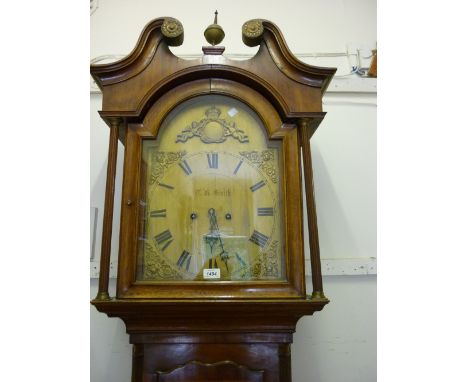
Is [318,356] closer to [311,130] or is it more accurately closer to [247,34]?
[311,130]

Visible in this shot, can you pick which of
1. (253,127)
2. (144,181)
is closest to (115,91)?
(144,181)

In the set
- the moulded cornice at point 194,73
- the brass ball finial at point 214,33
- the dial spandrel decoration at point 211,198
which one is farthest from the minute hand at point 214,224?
the brass ball finial at point 214,33

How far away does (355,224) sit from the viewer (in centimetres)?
123

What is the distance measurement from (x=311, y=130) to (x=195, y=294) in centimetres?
51

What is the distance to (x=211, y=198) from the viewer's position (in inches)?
34.6

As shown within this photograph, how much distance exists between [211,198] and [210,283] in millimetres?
195

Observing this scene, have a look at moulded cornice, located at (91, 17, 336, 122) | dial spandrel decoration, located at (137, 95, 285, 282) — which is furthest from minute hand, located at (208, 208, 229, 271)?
moulded cornice, located at (91, 17, 336, 122)

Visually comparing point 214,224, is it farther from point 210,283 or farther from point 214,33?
point 214,33

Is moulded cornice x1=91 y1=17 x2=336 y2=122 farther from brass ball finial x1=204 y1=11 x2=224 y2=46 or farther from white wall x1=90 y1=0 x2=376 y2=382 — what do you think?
white wall x1=90 y1=0 x2=376 y2=382

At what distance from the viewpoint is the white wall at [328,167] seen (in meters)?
1.15

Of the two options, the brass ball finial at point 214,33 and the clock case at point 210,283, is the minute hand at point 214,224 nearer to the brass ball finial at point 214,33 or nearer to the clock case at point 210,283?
the clock case at point 210,283

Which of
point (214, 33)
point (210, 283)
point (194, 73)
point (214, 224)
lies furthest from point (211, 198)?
point (214, 33)

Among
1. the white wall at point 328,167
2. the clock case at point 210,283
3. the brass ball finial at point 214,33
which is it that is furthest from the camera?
the white wall at point 328,167

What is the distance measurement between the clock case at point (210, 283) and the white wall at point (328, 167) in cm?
36
